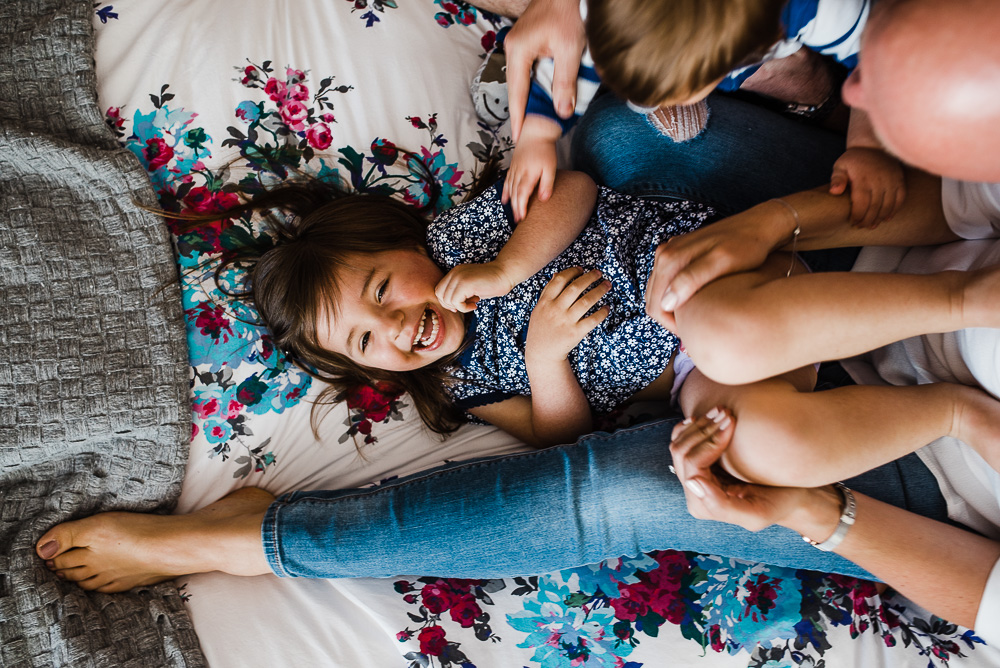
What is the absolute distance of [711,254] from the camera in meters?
0.81

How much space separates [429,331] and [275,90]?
0.57 meters

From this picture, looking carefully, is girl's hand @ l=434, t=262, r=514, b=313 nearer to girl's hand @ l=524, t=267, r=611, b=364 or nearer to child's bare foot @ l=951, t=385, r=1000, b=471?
girl's hand @ l=524, t=267, r=611, b=364

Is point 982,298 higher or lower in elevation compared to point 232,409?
higher

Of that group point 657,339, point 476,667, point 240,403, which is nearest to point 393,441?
point 240,403

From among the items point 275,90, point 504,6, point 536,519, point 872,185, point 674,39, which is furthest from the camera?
point 504,6

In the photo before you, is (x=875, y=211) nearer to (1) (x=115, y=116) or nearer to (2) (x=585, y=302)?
(2) (x=585, y=302)

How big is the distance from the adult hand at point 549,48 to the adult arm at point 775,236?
0.95 feet

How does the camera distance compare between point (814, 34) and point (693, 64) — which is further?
point (814, 34)

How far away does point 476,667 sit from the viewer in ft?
3.36

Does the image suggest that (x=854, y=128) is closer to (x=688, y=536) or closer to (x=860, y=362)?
(x=860, y=362)

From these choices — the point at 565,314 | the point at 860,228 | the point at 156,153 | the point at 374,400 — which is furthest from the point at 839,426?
the point at 156,153

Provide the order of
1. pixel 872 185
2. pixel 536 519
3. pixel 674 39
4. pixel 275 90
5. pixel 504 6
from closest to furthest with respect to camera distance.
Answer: pixel 674 39, pixel 872 185, pixel 536 519, pixel 275 90, pixel 504 6

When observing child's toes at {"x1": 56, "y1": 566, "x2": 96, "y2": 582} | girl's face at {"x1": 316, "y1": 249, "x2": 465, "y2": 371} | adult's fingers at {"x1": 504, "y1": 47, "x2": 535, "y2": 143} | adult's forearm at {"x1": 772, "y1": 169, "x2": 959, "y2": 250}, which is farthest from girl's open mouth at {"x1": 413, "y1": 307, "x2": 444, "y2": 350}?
child's toes at {"x1": 56, "y1": 566, "x2": 96, "y2": 582}

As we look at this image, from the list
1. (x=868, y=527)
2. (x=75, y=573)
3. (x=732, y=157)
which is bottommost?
(x=75, y=573)
